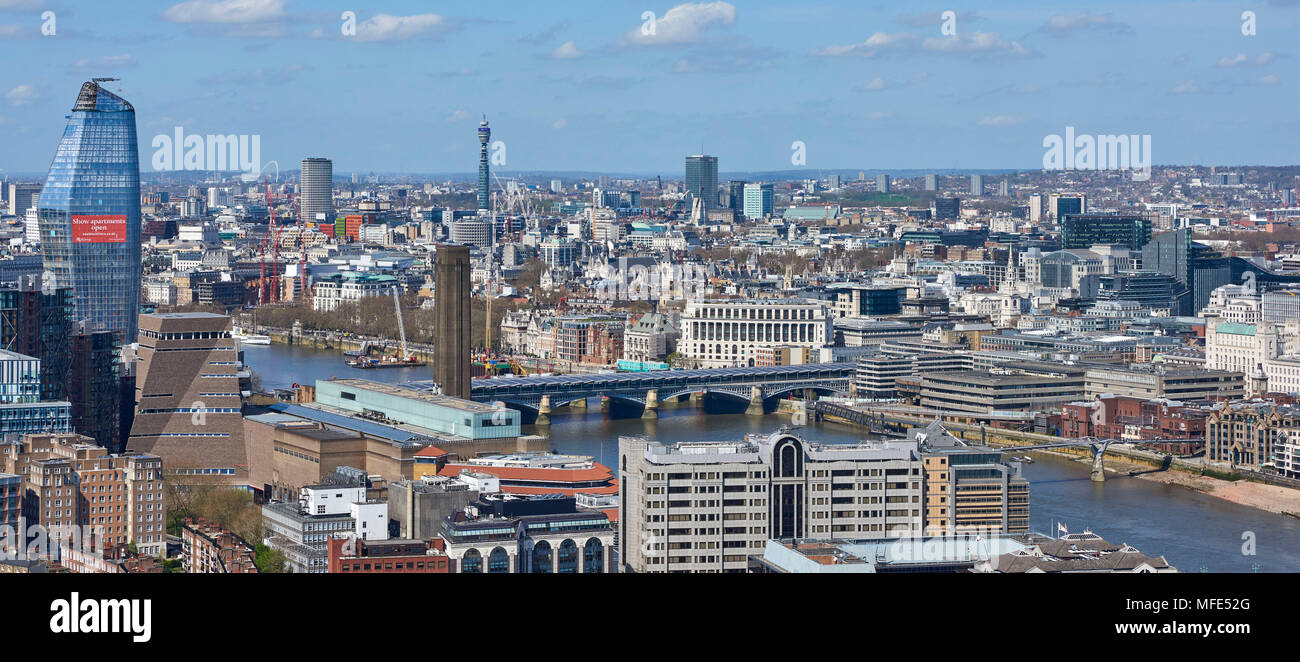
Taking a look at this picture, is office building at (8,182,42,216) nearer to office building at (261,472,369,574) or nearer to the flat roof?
the flat roof

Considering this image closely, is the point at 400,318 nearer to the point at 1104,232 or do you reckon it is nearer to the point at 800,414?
the point at 800,414

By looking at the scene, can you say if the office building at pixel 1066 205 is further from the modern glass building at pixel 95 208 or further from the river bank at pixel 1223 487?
the river bank at pixel 1223 487

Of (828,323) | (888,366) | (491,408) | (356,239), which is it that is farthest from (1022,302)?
(356,239)

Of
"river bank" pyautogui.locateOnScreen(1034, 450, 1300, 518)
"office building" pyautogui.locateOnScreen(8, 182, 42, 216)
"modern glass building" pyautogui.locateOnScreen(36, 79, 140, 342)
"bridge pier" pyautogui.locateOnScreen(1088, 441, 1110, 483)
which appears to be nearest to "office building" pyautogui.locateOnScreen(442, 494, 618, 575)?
"river bank" pyautogui.locateOnScreen(1034, 450, 1300, 518)

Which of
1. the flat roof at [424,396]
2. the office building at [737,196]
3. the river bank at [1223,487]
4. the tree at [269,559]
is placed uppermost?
the office building at [737,196]

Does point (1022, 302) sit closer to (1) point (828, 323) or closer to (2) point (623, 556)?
(1) point (828, 323)

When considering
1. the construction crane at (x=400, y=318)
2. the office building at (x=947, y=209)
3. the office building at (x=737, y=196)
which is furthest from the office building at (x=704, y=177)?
the construction crane at (x=400, y=318)
